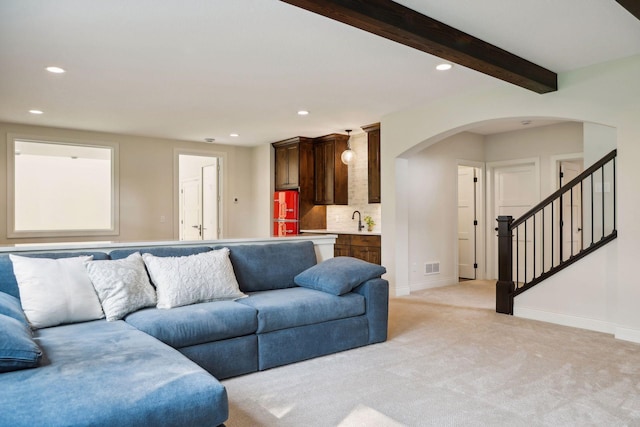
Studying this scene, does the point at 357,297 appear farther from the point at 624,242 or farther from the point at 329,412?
the point at 624,242

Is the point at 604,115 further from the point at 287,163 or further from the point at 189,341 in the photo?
the point at 287,163

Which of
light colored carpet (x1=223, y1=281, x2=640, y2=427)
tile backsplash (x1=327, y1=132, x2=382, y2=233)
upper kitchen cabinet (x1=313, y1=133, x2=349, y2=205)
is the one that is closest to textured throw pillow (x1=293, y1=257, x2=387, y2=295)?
light colored carpet (x1=223, y1=281, x2=640, y2=427)

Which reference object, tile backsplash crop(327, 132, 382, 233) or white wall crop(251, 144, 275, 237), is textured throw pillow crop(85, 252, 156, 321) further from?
white wall crop(251, 144, 275, 237)

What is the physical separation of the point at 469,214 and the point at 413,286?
201cm

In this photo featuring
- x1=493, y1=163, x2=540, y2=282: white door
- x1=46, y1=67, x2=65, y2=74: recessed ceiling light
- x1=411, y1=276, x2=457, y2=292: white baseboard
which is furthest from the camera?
x1=493, y1=163, x2=540, y2=282: white door

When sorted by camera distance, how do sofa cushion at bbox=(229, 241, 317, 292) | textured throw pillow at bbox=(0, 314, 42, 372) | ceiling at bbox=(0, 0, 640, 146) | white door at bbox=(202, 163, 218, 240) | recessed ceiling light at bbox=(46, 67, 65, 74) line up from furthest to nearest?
1. white door at bbox=(202, 163, 218, 240)
2. recessed ceiling light at bbox=(46, 67, 65, 74)
3. sofa cushion at bbox=(229, 241, 317, 292)
4. ceiling at bbox=(0, 0, 640, 146)
5. textured throw pillow at bbox=(0, 314, 42, 372)

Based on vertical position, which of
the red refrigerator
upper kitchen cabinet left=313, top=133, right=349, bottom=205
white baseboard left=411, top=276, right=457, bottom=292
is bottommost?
white baseboard left=411, top=276, right=457, bottom=292

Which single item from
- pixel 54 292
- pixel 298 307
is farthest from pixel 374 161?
pixel 54 292

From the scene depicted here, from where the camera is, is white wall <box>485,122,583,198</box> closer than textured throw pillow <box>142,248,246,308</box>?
No

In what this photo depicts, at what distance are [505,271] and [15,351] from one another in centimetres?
442

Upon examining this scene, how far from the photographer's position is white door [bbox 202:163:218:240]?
27.9ft

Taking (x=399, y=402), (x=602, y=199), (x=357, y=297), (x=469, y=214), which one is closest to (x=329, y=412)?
(x=399, y=402)

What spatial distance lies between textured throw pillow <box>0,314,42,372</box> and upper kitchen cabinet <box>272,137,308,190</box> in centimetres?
586

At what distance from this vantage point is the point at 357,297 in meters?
3.58
